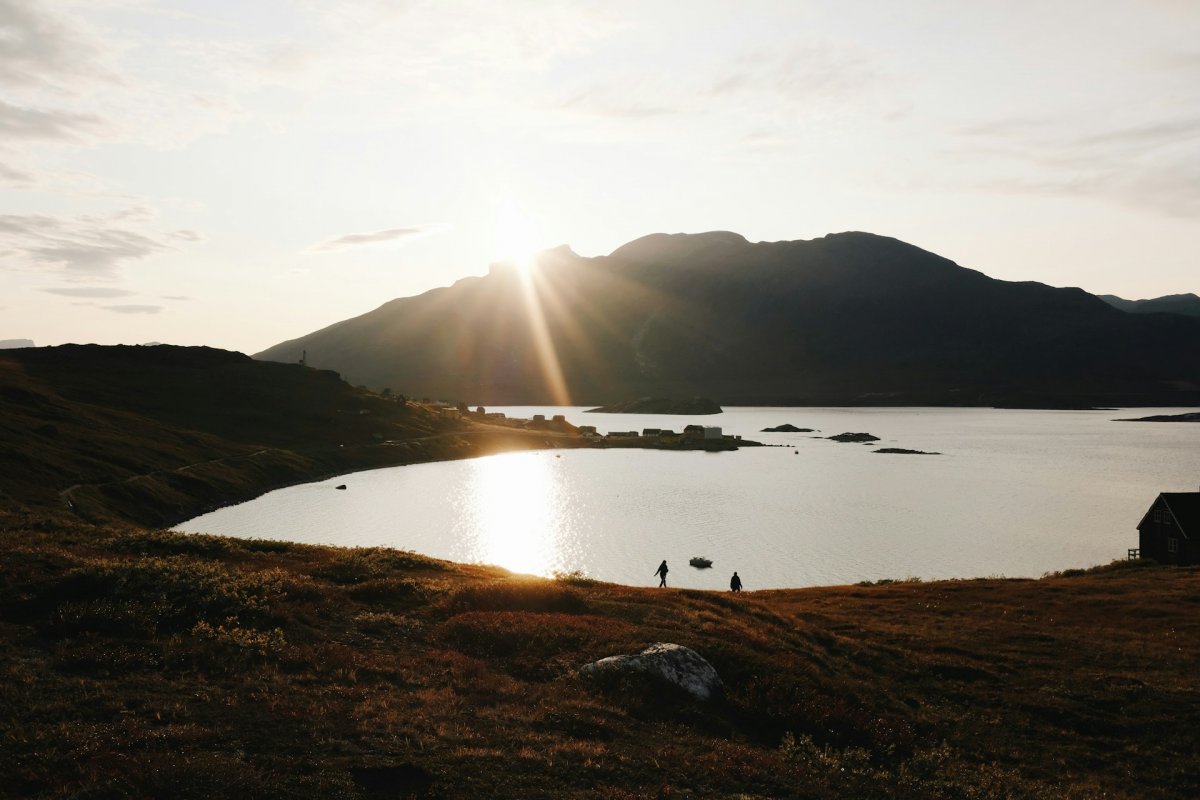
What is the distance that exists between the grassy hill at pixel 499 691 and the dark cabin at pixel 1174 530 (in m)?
43.3

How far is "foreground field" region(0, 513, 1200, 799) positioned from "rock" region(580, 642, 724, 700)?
655 mm

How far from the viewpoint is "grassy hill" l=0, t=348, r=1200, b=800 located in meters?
17.1

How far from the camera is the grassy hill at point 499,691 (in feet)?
56.1

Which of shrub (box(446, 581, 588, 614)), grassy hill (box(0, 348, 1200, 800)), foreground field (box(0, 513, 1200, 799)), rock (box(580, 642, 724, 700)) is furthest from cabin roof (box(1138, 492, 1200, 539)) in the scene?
rock (box(580, 642, 724, 700))

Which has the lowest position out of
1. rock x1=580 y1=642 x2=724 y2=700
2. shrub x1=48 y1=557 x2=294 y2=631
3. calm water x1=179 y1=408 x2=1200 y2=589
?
calm water x1=179 y1=408 x2=1200 y2=589

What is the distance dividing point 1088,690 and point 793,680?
49.5ft

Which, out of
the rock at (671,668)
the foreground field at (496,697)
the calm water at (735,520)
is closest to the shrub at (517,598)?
the foreground field at (496,697)

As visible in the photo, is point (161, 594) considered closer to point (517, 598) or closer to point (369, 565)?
point (517, 598)

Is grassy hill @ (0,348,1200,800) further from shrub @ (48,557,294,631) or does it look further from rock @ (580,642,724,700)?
rock @ (580,642,724,700)

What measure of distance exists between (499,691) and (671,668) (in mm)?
6071

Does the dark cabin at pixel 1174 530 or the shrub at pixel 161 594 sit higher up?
the shrub at pixel 161 594

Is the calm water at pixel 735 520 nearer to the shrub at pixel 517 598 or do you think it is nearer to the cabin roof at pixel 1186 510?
the cabin roof at pixel 1186 510

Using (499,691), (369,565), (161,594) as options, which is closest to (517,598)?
(369,565)

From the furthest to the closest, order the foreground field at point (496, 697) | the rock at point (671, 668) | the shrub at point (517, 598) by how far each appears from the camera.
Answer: the shrub at point (517, 598) < the rock at point (671, 668) < the foreground field at point (496, 697)
